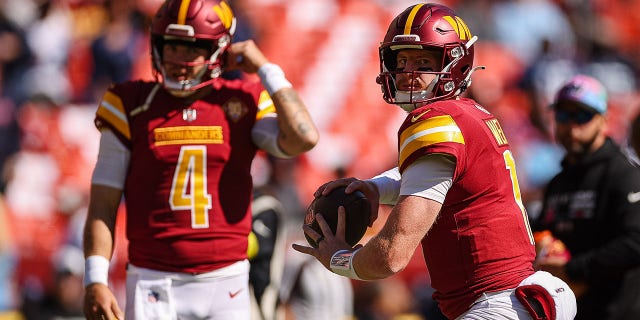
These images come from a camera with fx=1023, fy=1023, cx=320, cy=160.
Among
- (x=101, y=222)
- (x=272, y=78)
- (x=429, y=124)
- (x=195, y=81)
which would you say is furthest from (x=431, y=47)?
(x=101, y=222)

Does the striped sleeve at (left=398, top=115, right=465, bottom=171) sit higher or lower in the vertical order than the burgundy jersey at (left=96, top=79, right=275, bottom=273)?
higher

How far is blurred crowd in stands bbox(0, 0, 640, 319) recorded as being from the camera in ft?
29.8

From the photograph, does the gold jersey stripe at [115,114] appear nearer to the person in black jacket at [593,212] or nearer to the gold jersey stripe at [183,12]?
the gold jersey stripe at [183,12]

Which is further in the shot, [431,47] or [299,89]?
[299,89]

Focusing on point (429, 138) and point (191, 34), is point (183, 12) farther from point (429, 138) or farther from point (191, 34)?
point (429, 138)

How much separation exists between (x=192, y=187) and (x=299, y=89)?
6.82 metres

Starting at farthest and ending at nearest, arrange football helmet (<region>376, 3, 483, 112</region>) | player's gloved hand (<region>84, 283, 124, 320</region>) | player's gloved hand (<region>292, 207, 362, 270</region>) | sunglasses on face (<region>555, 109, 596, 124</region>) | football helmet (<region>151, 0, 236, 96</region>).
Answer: sunglasses on face (<region>555, 109, 596, 124</region>), football helmet (<region>151, 0, 236, 96</region>), player's gloved hand (<region>84, 283, 124, 320</region>), football helmet (<region>376, 3, 483, 112</region>), player's gloved hand (<region>292, 207, 362, 270</region>)

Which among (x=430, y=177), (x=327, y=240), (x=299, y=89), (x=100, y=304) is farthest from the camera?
(x=299, y=89)

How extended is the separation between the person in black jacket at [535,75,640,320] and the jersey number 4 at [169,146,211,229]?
187 centimetres

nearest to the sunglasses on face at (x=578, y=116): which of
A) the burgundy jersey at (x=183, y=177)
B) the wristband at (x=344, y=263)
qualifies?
the burgundy jersey at (x=183, y=177)

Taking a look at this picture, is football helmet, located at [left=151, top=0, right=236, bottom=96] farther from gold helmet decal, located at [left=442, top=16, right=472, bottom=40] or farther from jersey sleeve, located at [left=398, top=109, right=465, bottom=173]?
jersey sleeve, located at [left=398, top=109, right=465, bottom=173]

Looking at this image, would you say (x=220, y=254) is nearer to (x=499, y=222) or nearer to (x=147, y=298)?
(x=147, y=298)

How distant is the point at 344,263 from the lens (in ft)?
11.6

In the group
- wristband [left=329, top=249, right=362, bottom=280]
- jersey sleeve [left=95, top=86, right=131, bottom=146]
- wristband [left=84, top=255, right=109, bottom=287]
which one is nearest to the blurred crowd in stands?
jersey sleeve [left=95, top=86, right=131, bottom=146]
